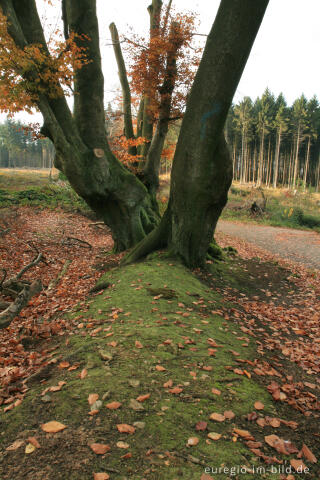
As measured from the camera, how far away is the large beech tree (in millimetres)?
6141

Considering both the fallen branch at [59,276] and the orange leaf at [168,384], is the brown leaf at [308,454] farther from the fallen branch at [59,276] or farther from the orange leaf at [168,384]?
the fallen branch at [59,276]

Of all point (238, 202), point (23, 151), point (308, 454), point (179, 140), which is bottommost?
point (308, 454)

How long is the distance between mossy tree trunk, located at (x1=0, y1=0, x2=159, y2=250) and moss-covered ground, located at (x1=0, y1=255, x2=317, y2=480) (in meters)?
4.34

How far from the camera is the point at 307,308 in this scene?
642cm

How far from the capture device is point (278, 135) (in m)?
46.8

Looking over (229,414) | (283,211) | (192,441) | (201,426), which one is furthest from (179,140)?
(283,211)

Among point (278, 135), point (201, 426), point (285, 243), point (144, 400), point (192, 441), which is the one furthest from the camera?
point (278, 135)

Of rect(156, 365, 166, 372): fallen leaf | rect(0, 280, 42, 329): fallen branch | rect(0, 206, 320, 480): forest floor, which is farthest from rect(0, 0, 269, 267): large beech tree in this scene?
rect(156, 365, 166, 372): fallen leaf

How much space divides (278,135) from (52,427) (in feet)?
171

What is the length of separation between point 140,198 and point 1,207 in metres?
10.2

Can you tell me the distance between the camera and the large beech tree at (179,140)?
20.1ft

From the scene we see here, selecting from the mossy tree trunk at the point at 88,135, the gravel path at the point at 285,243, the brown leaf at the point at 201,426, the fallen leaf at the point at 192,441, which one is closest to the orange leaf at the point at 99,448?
the fallen leaf at the point at 192,441

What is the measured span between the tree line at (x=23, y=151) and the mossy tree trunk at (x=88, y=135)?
7509cm

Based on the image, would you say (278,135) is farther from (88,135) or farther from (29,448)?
(29,448)
